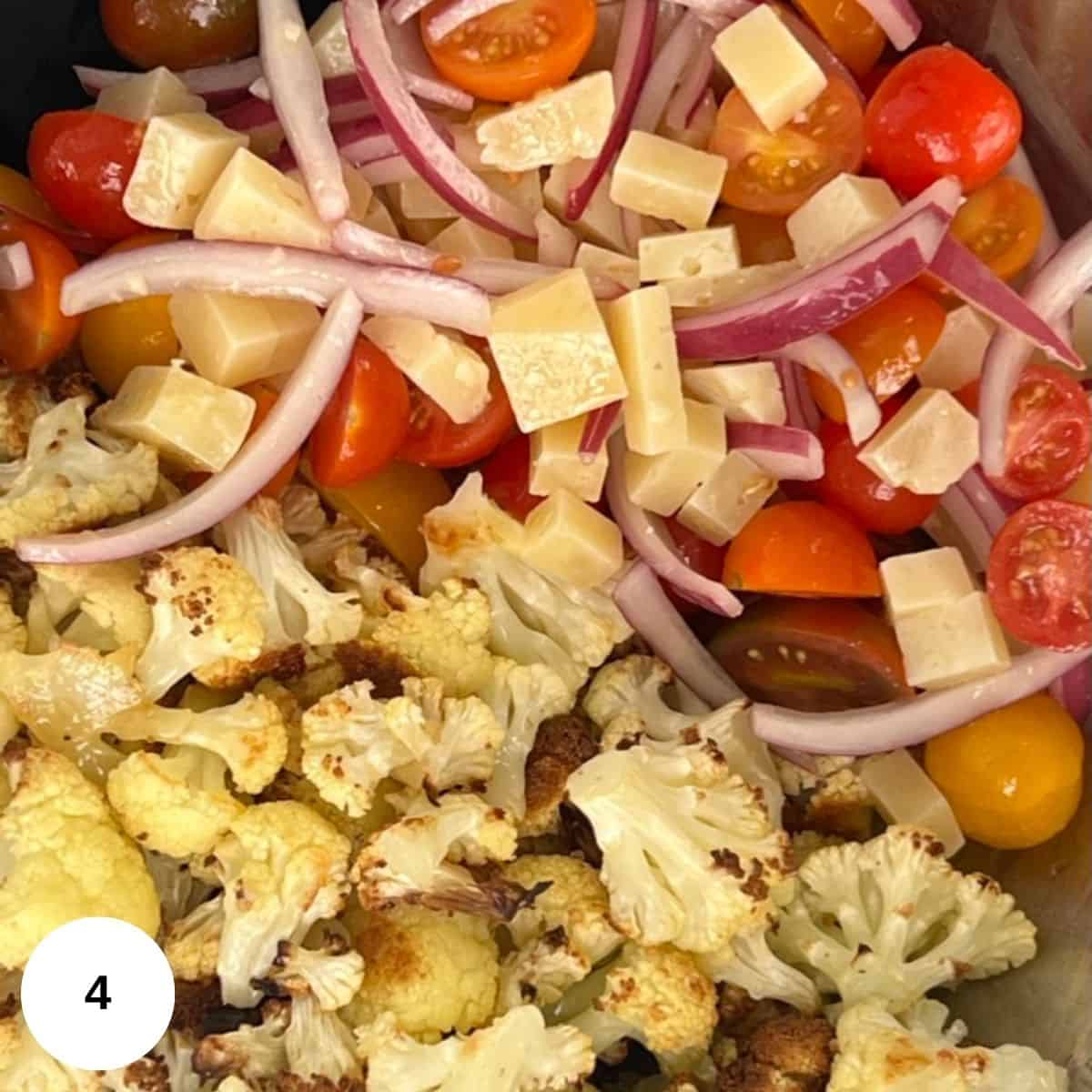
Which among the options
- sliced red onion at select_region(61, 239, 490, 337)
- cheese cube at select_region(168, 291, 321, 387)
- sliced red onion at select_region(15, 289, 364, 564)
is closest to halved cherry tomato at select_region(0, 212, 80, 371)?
sliced red onion at select_region(61, 239, 490, 337)

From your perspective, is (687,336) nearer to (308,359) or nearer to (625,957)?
(308,359)

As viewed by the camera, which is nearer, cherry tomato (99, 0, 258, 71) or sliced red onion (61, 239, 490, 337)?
sliced red onion (61, 239, 490, 337)

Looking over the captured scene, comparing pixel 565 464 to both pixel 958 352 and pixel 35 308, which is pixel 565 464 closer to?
pixel 958 352

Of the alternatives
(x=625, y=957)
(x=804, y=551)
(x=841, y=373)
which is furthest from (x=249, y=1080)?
(x=841, y=373)

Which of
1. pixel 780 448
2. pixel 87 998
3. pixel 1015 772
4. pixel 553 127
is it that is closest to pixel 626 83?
pixel 553 127

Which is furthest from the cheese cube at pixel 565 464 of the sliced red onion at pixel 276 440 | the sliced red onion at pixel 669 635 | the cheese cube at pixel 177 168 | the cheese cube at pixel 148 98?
the cheese cube at pixel 148 98

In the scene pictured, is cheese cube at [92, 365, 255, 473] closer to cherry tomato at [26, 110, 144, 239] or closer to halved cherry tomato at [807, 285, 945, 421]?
cherry tomato at [26, 110, 144, 239]

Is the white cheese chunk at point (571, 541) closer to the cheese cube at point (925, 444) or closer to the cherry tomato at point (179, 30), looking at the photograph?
the cheese cube at point (925, 444)
